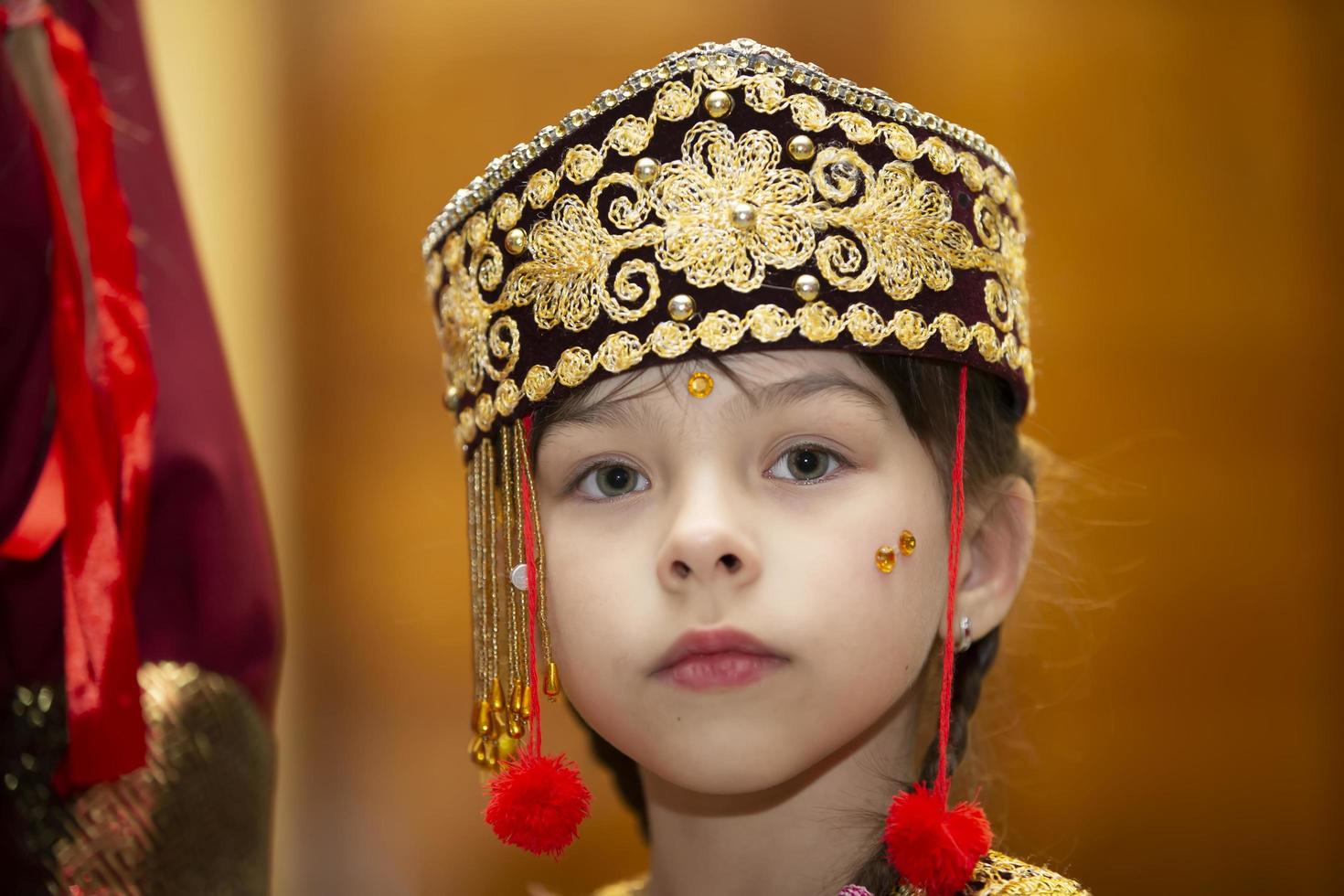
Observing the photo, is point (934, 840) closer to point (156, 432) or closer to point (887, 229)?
point (887, 229)

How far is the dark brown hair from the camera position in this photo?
0.97 meters

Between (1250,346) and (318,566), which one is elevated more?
(1250,346)

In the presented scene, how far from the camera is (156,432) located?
0.99 m

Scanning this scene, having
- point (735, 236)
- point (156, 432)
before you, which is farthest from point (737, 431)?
point (156, 432)

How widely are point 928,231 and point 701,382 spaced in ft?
0.64

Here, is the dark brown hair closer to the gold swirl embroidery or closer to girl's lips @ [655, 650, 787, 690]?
the gold swirl embroidery

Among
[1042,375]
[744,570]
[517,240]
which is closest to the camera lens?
[744,570]

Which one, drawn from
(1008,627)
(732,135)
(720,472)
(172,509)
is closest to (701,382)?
(720,472)

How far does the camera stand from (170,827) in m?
0.94

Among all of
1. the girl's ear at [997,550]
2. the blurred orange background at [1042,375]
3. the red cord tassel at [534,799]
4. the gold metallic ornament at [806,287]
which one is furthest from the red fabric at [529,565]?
the blurred orange background at [1042,375]

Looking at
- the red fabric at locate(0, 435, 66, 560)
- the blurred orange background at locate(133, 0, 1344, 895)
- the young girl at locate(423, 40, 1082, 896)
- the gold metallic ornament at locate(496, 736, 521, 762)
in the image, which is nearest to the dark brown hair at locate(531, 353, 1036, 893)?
the young girl at locate(423, 40, 1082, 896)

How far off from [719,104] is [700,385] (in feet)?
0.63

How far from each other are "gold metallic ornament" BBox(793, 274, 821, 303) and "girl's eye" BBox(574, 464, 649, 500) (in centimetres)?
17

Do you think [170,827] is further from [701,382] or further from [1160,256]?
[1160,256]
